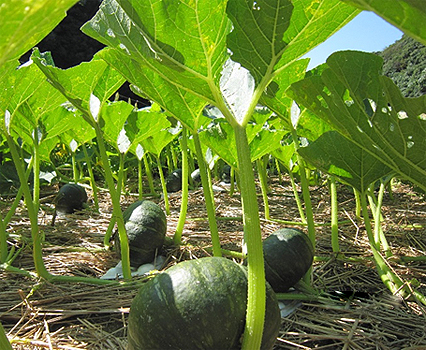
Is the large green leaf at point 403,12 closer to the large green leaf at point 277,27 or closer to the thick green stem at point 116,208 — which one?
the large green leaf at point 277,27

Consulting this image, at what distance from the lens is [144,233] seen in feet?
5.81

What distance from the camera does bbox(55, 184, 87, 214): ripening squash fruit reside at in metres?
2.88

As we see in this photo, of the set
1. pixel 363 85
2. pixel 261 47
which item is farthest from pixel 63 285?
pixel 363 85

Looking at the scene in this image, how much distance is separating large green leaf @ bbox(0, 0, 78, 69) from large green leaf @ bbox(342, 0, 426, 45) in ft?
1.59

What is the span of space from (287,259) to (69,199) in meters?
2.04

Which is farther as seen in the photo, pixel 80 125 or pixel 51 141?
pixel 51 141

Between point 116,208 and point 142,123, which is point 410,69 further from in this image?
point 116,208

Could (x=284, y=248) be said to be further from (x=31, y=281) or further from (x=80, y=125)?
(x=80, y=125)

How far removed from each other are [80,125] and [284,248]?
5.06ft

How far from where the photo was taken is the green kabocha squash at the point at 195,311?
87 cm

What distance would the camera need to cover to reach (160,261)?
183cm

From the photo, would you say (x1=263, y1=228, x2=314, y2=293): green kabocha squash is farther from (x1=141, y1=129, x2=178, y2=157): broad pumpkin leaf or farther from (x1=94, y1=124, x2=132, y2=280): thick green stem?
(x1=141, y1=129, x2=178, y2=157): broad pumpkin leaf

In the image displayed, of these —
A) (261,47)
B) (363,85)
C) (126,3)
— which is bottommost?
(363,85)

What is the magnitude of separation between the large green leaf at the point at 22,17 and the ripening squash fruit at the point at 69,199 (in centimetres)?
253
